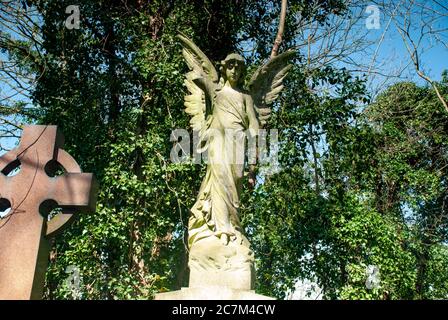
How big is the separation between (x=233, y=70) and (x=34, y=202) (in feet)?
9.80

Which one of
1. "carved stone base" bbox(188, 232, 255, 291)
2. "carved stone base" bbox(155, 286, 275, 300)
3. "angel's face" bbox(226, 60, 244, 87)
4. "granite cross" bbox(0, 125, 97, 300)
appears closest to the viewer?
"granite cross" bbox(0, 125, 97, 300)

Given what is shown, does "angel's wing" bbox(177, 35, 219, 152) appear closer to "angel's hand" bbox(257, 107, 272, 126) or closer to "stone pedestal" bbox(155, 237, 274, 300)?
"angel's hand" bbox(257, 107, 272, 126)

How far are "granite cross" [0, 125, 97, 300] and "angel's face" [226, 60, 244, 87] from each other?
96.2 inches

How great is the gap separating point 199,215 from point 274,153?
540 cm

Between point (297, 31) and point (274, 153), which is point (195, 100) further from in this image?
point (297, 31)

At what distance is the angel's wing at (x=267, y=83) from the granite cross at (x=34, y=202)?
2.90m

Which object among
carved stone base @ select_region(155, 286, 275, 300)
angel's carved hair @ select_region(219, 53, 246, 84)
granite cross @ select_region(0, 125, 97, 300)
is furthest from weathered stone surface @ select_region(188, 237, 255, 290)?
angel's carved hair @ select_region(219, 53, 246, 84)

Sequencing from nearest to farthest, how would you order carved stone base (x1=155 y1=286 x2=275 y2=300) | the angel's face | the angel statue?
carved stone base (x1=155 y1=286 x2=275 y2=300) → the angel statue → the angel's face

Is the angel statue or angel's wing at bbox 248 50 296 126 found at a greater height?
angel's wing at bbox 248 50 296 126

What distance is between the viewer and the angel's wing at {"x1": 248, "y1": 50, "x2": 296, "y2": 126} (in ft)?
21.2

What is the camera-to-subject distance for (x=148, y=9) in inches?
413

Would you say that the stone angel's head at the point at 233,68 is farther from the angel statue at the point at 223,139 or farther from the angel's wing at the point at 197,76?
the angel's wing at the point at 197,76

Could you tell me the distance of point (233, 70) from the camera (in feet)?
19.7

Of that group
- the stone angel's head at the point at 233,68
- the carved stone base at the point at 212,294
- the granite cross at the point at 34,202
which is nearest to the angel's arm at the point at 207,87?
the stone angel's head at the point at 233,68
